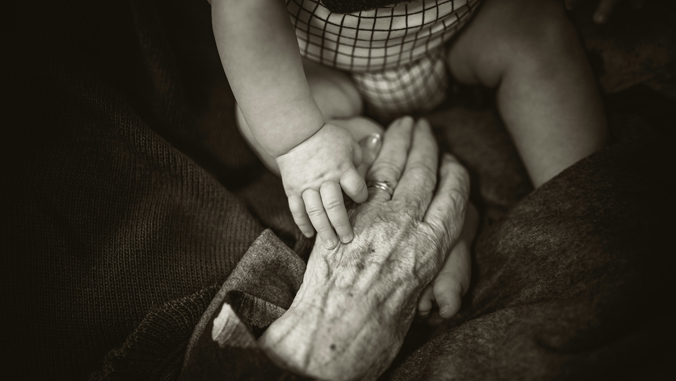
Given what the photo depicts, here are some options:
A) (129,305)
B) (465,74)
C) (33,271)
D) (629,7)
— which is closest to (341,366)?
(129,305)

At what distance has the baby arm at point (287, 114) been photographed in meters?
0.53

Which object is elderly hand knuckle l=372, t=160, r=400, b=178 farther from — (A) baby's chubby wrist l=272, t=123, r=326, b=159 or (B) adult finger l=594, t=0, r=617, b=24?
(B) adult finger l=594, t=0, r=617, b=24

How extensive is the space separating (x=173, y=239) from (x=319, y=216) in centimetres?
23

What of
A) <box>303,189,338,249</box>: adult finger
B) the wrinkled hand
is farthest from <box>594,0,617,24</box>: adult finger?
<box>303,189,338,249</box>: adult finger

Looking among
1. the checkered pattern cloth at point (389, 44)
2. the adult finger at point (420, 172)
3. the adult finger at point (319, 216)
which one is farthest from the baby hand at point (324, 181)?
the checkered pattern cloth at point (389, 44)

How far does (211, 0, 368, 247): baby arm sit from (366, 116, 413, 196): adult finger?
9 centimetres

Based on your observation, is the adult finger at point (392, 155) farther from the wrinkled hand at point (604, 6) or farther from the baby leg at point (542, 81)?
the wrinkled hand at point (604, 6)

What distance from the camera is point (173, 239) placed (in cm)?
57

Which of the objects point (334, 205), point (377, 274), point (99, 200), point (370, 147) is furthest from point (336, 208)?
point (99, 200)

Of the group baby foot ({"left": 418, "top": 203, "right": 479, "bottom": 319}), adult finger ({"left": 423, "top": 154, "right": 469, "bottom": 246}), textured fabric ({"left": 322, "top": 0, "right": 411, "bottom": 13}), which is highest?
textured fabric ({"left": 322, "top": 0, "right": 411, "bottom": 13})

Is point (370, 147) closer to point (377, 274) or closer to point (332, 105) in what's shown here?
point (332, 105)

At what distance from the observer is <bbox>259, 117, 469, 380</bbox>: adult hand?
0.44 metres

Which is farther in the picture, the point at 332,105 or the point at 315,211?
the point at 332,105

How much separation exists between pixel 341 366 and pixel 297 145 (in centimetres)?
32
